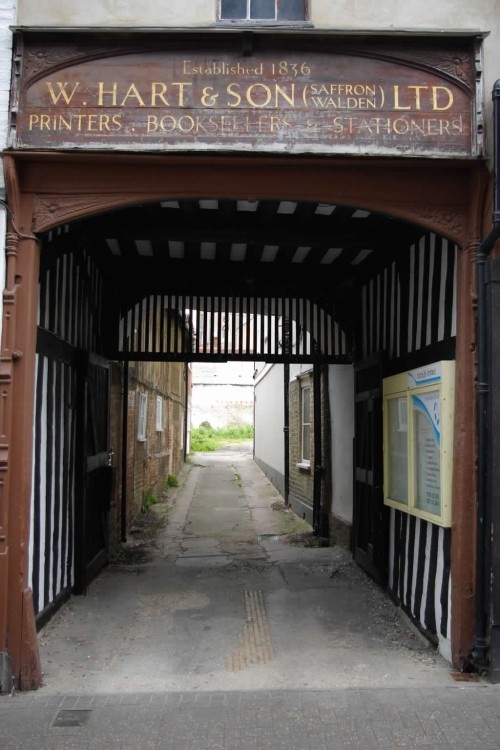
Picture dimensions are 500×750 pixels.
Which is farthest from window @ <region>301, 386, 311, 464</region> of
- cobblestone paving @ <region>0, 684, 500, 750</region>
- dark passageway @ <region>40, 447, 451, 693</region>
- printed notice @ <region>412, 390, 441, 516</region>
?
cobblestone paving @ <region>0, 684, 500, 750</region>

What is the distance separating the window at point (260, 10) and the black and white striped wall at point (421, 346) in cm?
237

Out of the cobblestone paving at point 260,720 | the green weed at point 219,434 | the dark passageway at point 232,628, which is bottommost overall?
the dark passageway at point 232,628

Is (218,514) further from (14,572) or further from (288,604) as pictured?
(14,572)

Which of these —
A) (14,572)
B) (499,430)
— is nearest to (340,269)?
(499,430)

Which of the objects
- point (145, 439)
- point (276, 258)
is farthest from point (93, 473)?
point (145, 439)

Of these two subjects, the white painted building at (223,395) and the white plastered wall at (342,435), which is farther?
the white painted building at (223,395)

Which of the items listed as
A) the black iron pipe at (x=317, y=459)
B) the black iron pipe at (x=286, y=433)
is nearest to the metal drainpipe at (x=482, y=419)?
the black iron pipe at (x=317, y=459)

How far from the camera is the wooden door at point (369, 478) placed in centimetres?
739

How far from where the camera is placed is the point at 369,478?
7.86 meters

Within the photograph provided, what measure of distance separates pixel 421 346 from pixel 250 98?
2.91m

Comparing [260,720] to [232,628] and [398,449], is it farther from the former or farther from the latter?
[398,449]

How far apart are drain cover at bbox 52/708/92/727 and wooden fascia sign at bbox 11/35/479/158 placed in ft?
13.6

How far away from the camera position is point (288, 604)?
7.12m

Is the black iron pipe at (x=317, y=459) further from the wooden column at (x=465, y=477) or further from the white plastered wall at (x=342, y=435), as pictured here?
the wooden column at (x=465, y=477)
